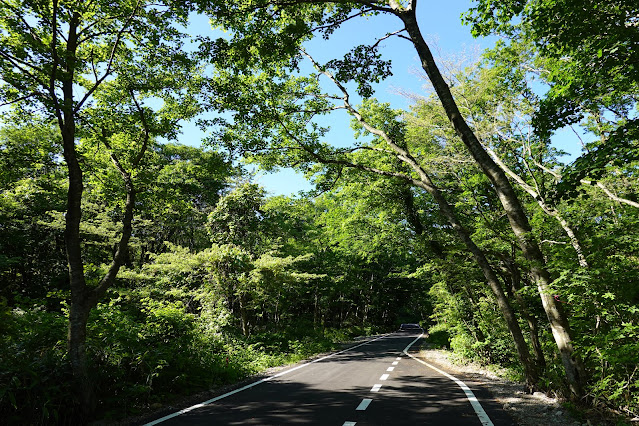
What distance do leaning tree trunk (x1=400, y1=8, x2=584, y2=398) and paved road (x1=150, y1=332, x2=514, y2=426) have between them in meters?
1.67

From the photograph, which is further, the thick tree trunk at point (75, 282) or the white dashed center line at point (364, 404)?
the white dashed center line at point (364, 404)

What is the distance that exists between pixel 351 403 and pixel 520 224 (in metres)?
5.02

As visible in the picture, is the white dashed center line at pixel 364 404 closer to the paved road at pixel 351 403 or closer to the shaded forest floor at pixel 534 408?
the paved road at pixel 351 403

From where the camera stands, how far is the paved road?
5.49 metres

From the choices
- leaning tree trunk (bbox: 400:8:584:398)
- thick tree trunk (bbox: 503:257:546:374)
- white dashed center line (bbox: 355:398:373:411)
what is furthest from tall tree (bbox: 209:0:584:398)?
white dashed center line (bbox: 355:398:373:411)

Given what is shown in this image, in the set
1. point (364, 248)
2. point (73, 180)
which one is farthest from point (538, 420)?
point (364, 248)

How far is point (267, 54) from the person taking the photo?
27.2 ft

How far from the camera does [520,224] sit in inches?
262

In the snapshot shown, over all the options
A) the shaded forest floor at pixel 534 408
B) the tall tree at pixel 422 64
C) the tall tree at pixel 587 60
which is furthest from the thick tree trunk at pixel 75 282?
the tall tree at pixel 587 60

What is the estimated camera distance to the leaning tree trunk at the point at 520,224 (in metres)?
6.11

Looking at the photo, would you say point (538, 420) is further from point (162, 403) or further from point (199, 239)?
point (199, 239)

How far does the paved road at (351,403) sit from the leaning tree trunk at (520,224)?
5.47 ft

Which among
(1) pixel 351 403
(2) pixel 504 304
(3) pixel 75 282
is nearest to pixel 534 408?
(2) pixel 504 304

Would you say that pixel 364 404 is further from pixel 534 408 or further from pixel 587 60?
pixel 587 60
